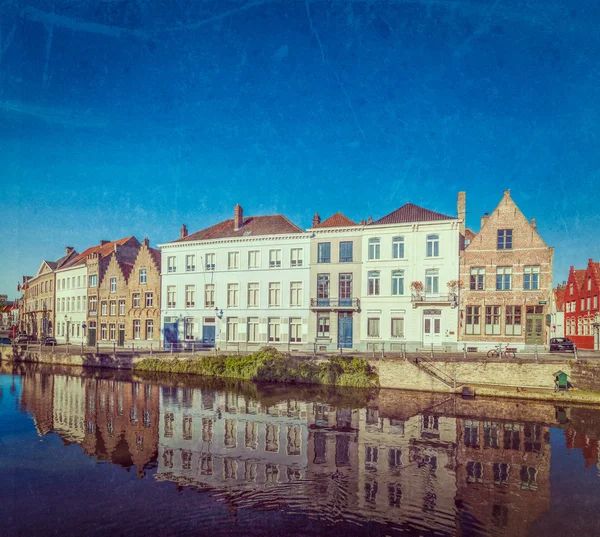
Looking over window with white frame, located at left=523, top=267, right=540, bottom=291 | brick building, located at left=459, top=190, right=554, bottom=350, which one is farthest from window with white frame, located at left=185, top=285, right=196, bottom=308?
window with white frame, located at left=523, top=267, right=540, bottom=291

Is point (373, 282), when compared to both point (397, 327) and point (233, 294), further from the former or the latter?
point (233, 294)

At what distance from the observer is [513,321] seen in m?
31.0

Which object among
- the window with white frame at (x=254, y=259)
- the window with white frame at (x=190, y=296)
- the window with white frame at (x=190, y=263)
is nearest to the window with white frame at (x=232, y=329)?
the window with white frame at (x=190, y=296)

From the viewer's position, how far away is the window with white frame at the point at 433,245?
3275 cm

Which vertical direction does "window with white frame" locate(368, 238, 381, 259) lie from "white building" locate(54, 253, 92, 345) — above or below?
above

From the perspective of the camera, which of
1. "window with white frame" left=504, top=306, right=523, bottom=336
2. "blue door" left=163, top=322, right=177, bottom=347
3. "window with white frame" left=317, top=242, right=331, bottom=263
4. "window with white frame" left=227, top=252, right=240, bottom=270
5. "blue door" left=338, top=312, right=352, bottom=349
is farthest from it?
"blue door" left=163, top=322, right=177, bottom=347

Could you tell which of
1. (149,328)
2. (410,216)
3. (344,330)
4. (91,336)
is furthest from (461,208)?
(91,336)

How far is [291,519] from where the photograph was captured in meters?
10.0

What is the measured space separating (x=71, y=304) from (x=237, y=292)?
81.0ft

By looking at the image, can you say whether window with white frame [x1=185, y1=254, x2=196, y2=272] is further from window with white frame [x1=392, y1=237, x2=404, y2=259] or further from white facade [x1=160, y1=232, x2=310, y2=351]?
window with white frame [x1=392, y1=237, x2=404, y2=259]

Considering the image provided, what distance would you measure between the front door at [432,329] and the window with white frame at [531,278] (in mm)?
5986

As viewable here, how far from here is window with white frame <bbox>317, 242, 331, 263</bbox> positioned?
35.8 metres

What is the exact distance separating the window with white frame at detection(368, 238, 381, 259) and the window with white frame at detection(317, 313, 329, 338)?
5.63 m

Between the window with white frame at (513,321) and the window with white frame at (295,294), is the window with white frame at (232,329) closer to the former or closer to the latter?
the window with white frame at (295,294)
